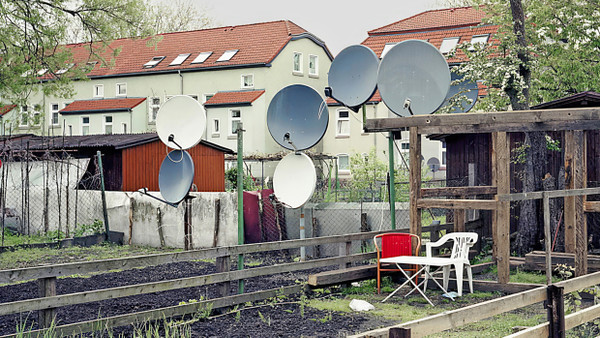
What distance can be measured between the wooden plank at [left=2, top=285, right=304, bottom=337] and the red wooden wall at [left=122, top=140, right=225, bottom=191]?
563 inches

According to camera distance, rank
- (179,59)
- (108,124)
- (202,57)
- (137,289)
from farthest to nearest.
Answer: (108,124)
(179,59)
(202,57)
(137,289)

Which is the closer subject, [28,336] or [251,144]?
[28,336]

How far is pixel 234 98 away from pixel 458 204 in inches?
1244

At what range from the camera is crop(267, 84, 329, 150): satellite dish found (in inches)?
496

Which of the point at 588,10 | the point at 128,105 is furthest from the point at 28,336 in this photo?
the point at 128,105

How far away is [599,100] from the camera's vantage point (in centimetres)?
1350

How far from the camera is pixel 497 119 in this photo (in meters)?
10.1

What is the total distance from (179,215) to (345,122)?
2578 cm

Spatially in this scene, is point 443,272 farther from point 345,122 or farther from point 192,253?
point 345,122

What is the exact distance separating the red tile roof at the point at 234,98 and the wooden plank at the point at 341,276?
29.7 m

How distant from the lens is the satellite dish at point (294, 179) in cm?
1255

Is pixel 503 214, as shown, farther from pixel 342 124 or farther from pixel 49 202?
pixel 342 124

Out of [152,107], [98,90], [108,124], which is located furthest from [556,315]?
[98,90]

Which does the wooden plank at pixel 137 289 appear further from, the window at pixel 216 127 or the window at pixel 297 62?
the window at pixel 297 62
